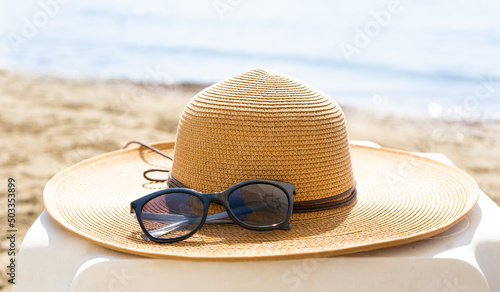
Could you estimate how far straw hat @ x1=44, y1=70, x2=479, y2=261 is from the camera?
1.33m

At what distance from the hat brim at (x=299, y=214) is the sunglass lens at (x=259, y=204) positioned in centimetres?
4

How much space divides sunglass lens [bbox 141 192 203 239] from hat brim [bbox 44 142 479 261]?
4cm

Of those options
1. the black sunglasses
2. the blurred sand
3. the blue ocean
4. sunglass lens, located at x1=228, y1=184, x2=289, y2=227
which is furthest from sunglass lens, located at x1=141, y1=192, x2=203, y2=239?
the blue ocean

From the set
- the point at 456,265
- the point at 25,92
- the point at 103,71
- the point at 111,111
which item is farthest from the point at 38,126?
the point at 456,265

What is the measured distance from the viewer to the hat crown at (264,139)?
4.74 ft

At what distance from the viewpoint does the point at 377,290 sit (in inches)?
51.9

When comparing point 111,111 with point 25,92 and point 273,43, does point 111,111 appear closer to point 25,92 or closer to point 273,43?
point 25,92

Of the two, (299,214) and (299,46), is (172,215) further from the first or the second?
(299,46)

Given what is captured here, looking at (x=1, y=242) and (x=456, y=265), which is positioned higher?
(x=456, y=265)

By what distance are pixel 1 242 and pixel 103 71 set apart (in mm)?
6041

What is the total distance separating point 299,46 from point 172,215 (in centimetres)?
952

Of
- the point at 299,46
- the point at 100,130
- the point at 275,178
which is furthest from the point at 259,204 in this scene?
the point at 299,46

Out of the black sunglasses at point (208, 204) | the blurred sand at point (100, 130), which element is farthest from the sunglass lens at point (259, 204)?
the blurred sand at point (100, 130)

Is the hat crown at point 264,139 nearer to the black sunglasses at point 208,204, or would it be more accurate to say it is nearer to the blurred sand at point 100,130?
the black sunglasses at point 208,204
